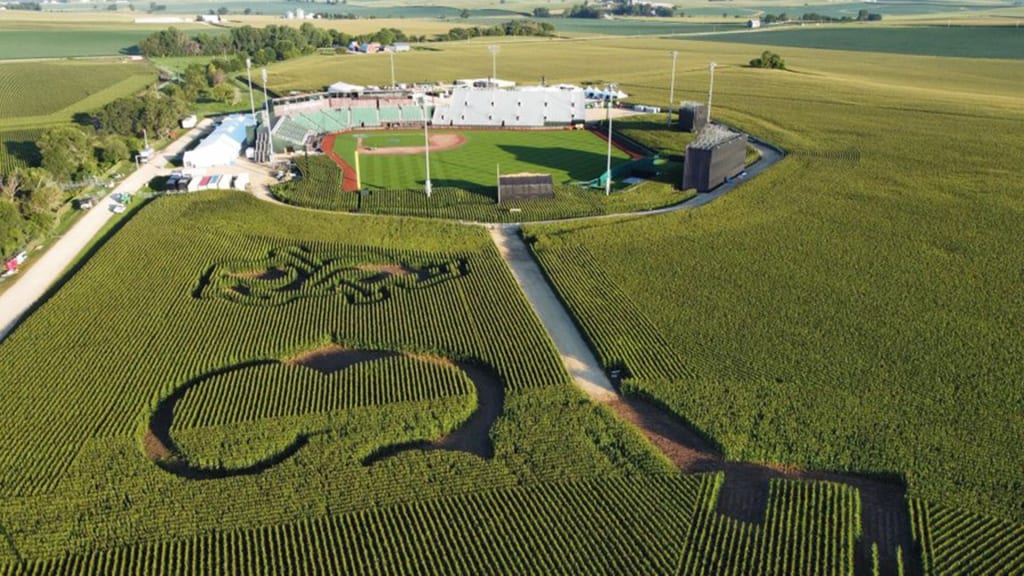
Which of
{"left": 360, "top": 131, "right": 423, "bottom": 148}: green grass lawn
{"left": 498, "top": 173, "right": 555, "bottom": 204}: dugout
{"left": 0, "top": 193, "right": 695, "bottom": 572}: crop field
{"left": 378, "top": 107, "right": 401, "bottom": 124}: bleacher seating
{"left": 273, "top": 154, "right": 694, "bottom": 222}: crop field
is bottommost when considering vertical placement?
{"left": 0, "top": 193, "right": 695, "bottom": 572}: crop field

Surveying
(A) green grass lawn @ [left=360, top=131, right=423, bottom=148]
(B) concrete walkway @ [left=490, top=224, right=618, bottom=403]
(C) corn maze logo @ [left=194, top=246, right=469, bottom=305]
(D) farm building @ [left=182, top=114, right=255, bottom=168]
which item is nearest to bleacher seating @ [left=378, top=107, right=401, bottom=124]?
(A) green grass lawn @ [left=360, top=131, right=423, bottom=148]

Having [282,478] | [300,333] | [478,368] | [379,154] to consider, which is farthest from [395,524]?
[379,154]

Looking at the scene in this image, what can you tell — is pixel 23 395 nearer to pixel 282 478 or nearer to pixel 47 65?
pixel 282 478

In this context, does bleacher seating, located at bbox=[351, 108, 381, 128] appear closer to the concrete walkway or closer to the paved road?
the paved road

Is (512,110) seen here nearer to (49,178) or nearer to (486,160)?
(486,160)

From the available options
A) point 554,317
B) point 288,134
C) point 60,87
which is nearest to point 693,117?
point 288,134

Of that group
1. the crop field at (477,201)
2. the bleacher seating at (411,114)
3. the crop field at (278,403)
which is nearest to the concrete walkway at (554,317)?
the crop field at (278,403)
